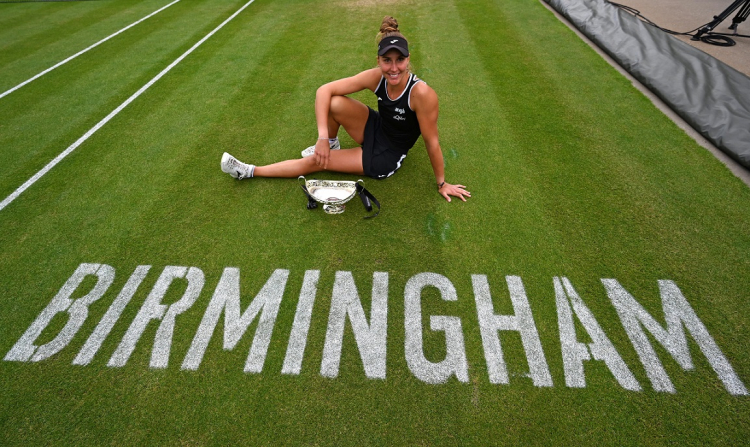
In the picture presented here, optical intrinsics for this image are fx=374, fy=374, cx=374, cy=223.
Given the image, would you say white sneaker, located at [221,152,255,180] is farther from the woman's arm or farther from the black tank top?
the woman's arm

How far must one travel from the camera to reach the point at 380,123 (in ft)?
15.2

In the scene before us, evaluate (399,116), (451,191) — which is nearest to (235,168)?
(399,116)

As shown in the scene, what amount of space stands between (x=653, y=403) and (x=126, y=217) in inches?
215

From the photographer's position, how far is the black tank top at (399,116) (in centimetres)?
396

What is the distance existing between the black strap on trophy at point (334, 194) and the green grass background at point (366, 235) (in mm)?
165

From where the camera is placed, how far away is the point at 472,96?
658cm

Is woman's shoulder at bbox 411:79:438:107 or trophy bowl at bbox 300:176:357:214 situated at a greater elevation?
woman's shoulder at bbox 411:79:438:107

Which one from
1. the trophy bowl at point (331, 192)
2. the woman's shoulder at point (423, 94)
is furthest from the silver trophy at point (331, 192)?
the woman's shoulder at point (423, 94)

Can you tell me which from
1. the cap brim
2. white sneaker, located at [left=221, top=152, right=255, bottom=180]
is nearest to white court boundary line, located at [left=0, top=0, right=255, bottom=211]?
white sneaker, located at [left=221, top=152, right=255, bottom=180]

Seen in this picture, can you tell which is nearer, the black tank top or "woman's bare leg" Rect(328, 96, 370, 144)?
the black tank top

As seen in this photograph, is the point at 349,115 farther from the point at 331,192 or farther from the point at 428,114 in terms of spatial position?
the point at 428,114

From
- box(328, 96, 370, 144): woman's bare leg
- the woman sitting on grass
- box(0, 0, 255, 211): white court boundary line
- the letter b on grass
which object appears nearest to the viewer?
the letter b on grass

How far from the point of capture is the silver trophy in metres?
4.23

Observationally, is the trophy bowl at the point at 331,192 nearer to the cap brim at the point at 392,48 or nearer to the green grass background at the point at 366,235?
the green grass background at the point at 366,235
